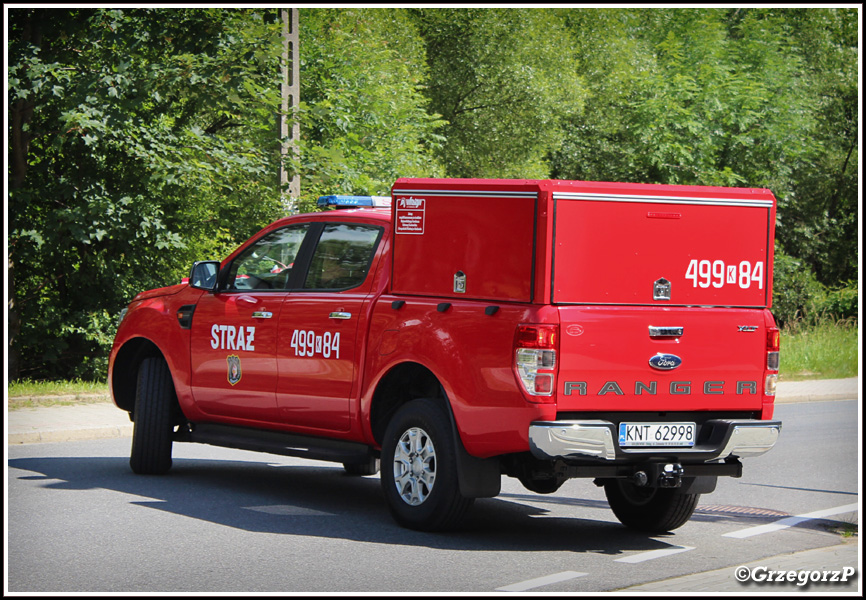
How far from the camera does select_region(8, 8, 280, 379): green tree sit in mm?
16328

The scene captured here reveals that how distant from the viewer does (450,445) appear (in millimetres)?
7164

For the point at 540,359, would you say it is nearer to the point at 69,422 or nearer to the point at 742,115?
the point at 69,422

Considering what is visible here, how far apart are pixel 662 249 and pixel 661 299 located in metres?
0.30

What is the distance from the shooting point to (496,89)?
39.3 m

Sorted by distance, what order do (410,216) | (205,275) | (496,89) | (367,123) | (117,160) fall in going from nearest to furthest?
(410,216)
(205,275)
(117,160)
(367,123)
(496,89)

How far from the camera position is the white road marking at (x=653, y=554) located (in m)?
6.88

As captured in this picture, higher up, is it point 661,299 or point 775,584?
point 661,299

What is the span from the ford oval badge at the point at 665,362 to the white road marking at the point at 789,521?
5.07 ft

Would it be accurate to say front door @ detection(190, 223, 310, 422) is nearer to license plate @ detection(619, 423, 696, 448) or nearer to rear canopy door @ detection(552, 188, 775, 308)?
rear canopy door @ detection(552, 188, 775, 308)

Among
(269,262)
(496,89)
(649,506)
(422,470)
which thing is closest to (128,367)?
(269,262)

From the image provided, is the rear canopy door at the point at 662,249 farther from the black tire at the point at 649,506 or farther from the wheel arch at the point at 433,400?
the black tire at the point at 649,506

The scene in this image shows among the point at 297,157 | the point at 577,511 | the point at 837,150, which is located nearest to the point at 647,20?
the point at 837,150

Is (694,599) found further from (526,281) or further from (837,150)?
(837,150)

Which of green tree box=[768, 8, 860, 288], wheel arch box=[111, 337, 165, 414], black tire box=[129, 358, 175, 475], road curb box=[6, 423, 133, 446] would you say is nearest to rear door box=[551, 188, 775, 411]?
black tire box=[129, 358, 175, 475]
